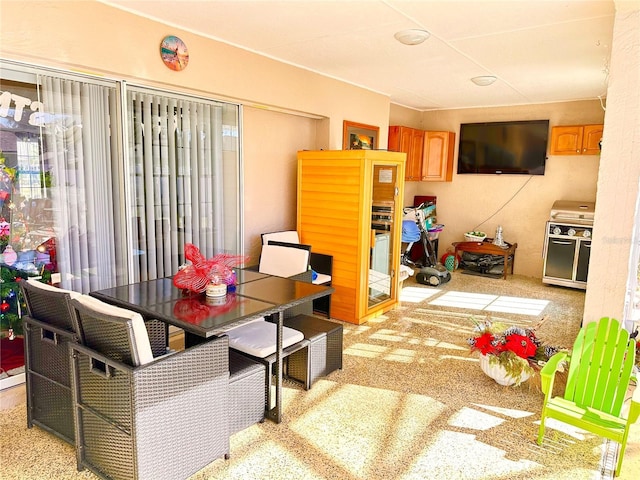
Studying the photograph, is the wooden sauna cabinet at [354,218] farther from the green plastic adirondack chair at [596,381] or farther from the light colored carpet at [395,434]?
the green plastic adirondack chair at [596,381]

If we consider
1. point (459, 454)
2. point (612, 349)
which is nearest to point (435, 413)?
point (459, 454)

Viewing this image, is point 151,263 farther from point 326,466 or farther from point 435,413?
point 435,413

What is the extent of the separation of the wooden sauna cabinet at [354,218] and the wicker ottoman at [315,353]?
1136mm

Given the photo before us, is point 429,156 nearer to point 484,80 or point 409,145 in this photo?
point 409,145

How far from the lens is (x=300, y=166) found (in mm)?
4879

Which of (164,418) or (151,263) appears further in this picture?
(151,263)

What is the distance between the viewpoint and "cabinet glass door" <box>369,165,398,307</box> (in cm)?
474

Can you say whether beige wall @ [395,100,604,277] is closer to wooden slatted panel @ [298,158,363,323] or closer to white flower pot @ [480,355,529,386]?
wooden slatted panel @ [298,158,363,323]

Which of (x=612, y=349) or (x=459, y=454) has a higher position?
(x=612, y=349)

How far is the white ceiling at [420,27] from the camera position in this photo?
3012 mm

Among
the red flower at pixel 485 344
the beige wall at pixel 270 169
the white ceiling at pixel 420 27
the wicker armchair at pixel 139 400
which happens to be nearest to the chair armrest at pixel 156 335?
the wicker armchair at pixel 139 400

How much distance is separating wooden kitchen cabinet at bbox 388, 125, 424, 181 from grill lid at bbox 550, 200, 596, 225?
2063 millimetres

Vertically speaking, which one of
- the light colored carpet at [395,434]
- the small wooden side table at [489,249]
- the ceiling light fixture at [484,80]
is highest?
the ceiling light fixture at [484,80]

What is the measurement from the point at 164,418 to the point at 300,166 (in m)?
3.26
